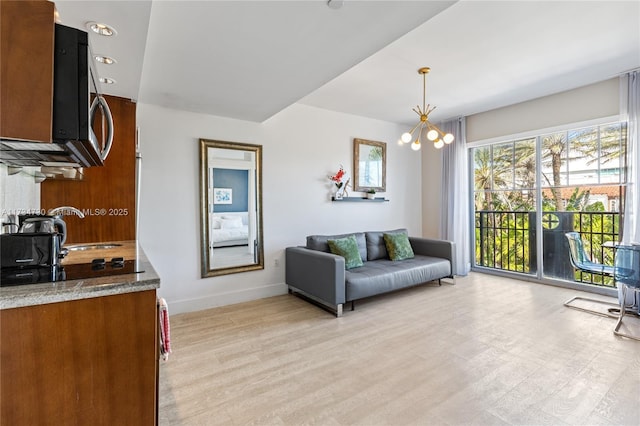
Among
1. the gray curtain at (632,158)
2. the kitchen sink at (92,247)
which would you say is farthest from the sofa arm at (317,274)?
the gray curtain at (632,158)

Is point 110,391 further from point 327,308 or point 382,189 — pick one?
point 382,189

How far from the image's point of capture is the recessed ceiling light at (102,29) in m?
1.69

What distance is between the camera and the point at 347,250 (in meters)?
3.99

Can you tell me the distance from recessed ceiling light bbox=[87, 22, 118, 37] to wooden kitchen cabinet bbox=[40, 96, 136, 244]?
1161 millimetres

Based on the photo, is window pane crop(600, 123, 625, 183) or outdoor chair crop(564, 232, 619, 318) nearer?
outdoor chair crop(564, 232, 619, 318)

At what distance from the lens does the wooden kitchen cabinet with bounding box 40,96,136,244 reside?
2.59 meters

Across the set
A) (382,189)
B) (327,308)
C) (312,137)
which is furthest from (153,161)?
(382,189)

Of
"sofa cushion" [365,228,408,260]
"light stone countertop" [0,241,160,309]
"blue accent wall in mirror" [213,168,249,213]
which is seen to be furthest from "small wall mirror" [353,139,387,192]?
"light stone countertop" [0,241,160,309]

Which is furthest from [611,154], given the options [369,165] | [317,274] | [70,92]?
[70,92]

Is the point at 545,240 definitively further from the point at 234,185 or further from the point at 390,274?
the point at 234,185

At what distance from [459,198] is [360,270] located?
8.31 ft

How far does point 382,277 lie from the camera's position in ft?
12.1

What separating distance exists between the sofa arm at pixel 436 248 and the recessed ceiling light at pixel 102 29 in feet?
14.9

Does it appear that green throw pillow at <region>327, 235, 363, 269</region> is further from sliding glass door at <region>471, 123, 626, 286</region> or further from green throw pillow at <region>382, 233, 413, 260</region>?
sliding glass door at <region>471, 123, 626, 286</region>
